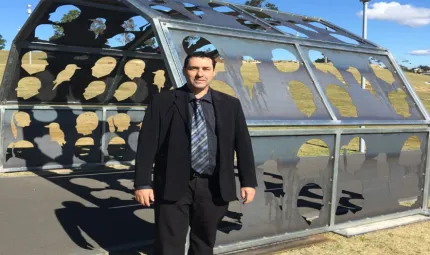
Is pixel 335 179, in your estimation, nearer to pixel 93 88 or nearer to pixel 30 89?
pixel 93 88

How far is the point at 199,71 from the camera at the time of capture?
298 centimetres

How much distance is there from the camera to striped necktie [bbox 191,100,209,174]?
3.04 meters

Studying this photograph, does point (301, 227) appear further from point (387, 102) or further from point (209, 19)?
point (209, 19)

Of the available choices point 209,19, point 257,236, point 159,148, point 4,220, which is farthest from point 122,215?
point 159,148

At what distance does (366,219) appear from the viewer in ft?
18.9

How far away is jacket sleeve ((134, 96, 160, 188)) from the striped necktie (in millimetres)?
246

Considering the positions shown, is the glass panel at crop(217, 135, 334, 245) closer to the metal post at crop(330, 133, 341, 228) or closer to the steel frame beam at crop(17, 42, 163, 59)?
the metal post at crop(330, 133, 341, 228)

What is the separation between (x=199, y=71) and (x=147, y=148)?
2.01 feet

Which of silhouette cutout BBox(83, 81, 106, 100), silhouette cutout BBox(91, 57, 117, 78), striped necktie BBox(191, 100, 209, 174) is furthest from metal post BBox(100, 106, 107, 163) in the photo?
striped necktie BBox(191, 100, 209, 174)

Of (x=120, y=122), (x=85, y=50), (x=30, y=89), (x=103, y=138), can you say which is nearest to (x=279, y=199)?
(x=85, y=50)

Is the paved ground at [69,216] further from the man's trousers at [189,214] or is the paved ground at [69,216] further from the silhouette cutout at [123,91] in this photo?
the silhouette cutout at [123,91]

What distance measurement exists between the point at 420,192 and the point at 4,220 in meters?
5.44

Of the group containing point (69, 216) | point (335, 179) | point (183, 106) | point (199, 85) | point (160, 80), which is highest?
point (199, 85)

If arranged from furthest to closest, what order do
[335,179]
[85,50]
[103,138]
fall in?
[103,138]
[85,50]
[335,179]
